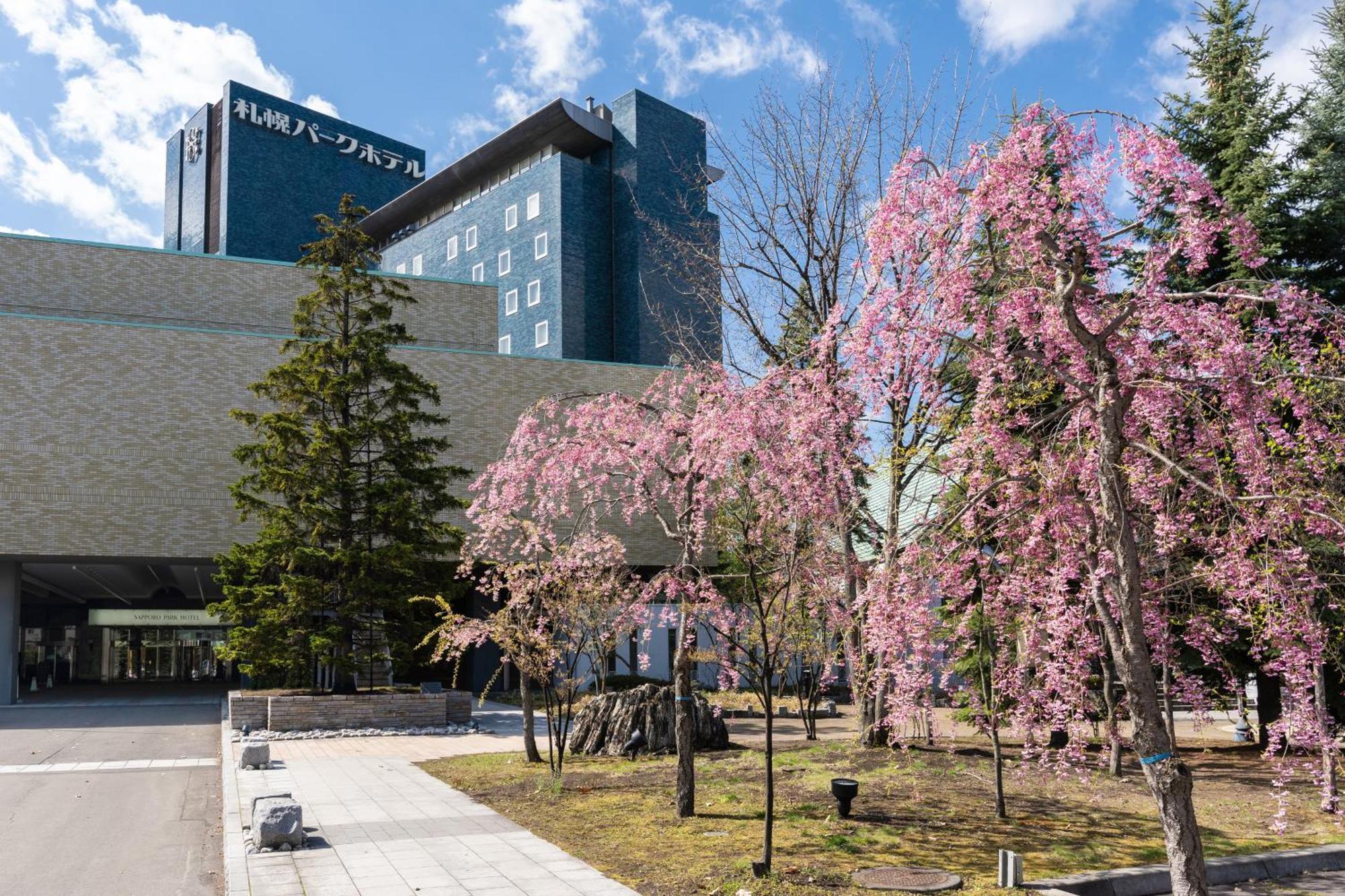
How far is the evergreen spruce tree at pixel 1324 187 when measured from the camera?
2009cm

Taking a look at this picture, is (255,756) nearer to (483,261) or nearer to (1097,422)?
(1097,422)

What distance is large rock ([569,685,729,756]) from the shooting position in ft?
64.4

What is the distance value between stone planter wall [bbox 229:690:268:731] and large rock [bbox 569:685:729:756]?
29.5ft

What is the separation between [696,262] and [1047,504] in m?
15.8

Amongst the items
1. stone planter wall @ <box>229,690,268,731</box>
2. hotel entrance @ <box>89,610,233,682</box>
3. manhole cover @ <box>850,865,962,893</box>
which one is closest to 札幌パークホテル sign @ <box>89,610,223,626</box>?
hotel entrance @ <box>89,610,233,682</box>

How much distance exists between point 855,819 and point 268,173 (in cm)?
6489

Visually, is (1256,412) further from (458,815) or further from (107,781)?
(107,781)

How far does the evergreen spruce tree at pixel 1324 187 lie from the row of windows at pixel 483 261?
118 ft

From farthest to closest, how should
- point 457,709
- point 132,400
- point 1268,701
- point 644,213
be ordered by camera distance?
point 644,213 < point 132,400 < point 457,709 < point 1268,701

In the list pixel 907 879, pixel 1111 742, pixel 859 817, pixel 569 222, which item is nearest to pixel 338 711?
pixel 859 817

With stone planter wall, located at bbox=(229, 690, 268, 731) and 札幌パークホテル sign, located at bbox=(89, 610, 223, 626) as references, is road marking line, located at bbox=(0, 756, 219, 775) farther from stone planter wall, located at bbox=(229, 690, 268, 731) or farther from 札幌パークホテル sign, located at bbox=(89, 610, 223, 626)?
札幌パークホテル sign, located at bbox=(89, 610, 223, 626)

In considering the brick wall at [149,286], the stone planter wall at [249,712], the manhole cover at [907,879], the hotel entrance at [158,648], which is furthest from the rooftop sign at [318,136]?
the manhole cover at [907,879]

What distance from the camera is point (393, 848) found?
436 inches

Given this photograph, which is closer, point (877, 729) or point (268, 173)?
point (877, 729)
